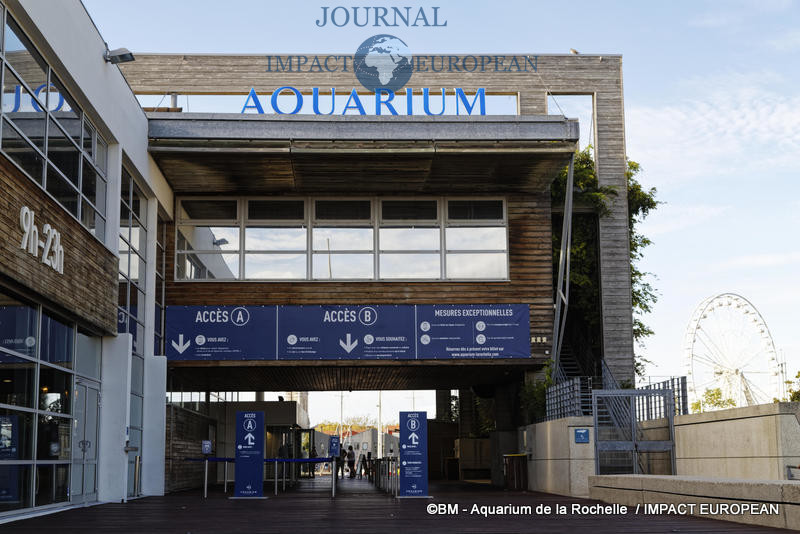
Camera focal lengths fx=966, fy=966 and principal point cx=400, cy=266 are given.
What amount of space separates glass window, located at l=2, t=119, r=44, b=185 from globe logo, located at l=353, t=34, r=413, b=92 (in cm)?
1319

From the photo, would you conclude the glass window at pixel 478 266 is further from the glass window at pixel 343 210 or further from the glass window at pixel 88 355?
the glass window at pixel 88 355

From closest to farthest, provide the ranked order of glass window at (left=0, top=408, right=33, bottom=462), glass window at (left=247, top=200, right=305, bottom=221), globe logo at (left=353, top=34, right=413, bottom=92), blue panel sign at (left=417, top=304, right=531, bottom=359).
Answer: glass window at (left=0, top=408, right=33, bottom=462), blue panel sign at (left=417, top=304, right=531, bottom=359), glass window at (left=247, top=200, right=305, bottom=221), globe logo at (left=353, top=34, right=413, bottom=92)

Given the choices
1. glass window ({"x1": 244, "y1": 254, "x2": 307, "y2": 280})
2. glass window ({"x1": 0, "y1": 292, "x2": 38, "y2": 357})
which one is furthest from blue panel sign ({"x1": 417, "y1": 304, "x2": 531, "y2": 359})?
glass window ({"x1": 0, "y1": 292, "x2": 38, "y2": 357})

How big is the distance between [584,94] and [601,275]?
4.85 meters

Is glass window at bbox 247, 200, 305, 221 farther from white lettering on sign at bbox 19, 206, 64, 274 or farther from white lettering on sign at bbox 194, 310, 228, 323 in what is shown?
white lettering on sign at bbox 19, 206, 64, 274

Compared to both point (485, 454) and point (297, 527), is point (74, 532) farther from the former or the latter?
point (485, 454)

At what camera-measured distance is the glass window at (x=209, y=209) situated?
23.2 metres

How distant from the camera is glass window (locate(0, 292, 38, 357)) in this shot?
12.2 m

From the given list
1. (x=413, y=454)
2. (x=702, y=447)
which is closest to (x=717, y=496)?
(x=702, y=447)

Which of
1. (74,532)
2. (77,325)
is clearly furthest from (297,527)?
(77,325)

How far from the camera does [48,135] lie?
45.3 feet

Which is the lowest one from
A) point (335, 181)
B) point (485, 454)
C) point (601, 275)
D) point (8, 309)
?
point (485, 454)

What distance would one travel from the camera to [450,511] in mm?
14203

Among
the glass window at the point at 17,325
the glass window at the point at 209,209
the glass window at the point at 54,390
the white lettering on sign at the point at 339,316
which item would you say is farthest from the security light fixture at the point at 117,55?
the white lettering on sign at the point at 339,316
